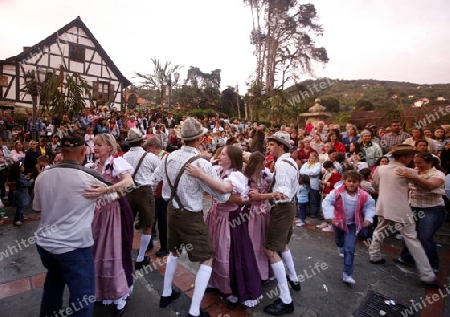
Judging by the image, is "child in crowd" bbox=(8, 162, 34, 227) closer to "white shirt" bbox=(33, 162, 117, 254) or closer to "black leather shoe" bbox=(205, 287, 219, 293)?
"white shirt" bbox=(33, 162, 117, 254)

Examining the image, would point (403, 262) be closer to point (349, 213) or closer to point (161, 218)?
point (349, 213)

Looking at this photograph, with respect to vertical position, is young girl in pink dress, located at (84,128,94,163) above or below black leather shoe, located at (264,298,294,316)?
above

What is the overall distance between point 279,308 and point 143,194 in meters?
2.29

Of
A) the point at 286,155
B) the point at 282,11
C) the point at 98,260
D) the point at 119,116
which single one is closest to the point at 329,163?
the point at 286,155

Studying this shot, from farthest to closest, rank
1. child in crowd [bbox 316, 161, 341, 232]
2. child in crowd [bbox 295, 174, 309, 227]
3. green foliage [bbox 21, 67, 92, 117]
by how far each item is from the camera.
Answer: green foliage [bbox 21, 67, 92, 117] < child in crowd [bbox 295, 174, 309, 227] < child in crowd [bbox 316, 161, 341, 232]

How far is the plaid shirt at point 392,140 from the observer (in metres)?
6.66

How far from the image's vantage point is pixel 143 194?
3666 millimetres

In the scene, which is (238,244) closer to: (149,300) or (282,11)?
(149,300)

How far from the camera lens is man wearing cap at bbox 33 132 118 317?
1998 millimetres

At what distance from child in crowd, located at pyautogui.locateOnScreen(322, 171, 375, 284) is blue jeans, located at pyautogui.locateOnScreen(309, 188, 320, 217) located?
8.38 feet

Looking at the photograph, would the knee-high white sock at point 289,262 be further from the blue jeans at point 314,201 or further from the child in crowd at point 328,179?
the blue jeans at point 314,201

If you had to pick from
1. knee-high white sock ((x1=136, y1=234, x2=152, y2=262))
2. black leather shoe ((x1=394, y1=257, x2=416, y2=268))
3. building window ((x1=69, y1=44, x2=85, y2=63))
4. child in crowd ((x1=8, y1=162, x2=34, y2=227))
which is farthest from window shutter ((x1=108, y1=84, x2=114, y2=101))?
black leather shoe ((x1=394, y1=257, x2=416, y2=268))

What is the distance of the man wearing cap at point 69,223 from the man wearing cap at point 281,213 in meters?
1.64

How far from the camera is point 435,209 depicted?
3.61 metres
